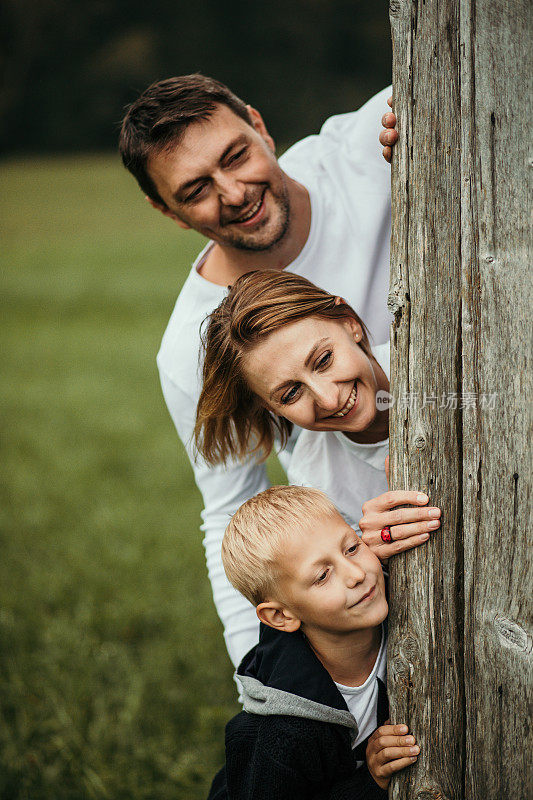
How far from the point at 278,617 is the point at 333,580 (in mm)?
196

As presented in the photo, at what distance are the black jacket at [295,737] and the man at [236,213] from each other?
0.54 meters

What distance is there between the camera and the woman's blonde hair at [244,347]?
6.23ft

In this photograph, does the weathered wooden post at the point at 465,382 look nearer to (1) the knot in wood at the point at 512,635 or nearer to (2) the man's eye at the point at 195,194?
(1) the knot in wood at the point at 512,635

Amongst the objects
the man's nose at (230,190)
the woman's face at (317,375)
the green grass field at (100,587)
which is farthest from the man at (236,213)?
the green grass field at (100,587)

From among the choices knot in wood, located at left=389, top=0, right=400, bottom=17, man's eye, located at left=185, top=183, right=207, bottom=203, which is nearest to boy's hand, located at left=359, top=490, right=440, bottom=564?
knot in wood, located at left=389, top=0, right=400, bottom=17

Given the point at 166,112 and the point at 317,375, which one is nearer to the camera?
the point at 317,375

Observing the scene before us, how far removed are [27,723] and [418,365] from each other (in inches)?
102

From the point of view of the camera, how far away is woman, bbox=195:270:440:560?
1813 mm

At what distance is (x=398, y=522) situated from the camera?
5.19 feet

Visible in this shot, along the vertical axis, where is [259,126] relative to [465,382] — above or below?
above

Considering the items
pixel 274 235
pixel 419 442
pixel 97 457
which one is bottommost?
pixel 97 457

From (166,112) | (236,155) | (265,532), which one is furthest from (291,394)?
(166,112)

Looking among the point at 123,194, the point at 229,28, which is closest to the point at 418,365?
the point at 123,194

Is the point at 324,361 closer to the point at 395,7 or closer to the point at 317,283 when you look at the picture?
the point at 317,283
